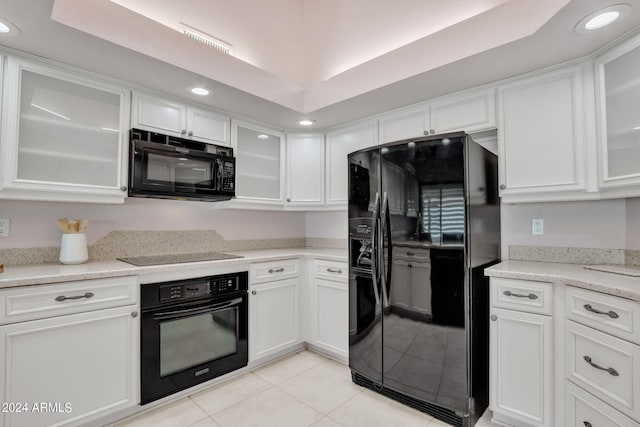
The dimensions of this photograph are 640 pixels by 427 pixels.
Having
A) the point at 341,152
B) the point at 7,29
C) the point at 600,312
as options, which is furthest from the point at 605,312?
the point at 7,29

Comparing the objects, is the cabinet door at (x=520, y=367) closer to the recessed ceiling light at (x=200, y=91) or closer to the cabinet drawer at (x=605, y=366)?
the cabinet drawer at (x=605, y=366)

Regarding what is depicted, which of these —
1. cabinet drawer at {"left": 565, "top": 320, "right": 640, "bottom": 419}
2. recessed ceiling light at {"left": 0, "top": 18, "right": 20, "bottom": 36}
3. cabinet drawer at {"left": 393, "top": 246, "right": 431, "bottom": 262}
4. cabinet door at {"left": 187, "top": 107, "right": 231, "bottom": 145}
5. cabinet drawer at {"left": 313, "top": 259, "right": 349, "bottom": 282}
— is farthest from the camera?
cabinet drawer at {"left": 313, "top": 259, "right": 349, "bottom": 282}

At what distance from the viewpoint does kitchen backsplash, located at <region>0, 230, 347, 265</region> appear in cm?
202

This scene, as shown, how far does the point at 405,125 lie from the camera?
8.55 feet

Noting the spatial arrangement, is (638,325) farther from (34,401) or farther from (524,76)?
(34,401)

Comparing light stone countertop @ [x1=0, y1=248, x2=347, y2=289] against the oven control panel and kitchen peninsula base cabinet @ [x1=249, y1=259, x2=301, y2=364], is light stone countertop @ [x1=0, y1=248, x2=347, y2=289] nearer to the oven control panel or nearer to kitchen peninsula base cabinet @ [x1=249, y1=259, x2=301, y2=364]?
the oven control panel

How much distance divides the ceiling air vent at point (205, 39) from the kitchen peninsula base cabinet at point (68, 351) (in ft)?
5.70

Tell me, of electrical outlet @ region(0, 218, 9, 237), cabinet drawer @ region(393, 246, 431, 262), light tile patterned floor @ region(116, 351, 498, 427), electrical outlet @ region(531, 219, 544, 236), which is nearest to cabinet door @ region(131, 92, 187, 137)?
electrical outlet @ region(0, 218, 9, 237)

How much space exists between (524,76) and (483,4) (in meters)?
0.53

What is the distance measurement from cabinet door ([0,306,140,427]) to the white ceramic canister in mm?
456

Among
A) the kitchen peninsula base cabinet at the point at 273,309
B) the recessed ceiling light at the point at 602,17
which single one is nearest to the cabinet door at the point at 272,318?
the kitchen peninsula base cabinet at the point at 273,309

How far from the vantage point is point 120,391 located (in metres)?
1.85

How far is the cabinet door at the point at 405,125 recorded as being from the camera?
8.19ft

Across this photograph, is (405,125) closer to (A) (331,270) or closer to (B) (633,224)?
(A) (331,270)
